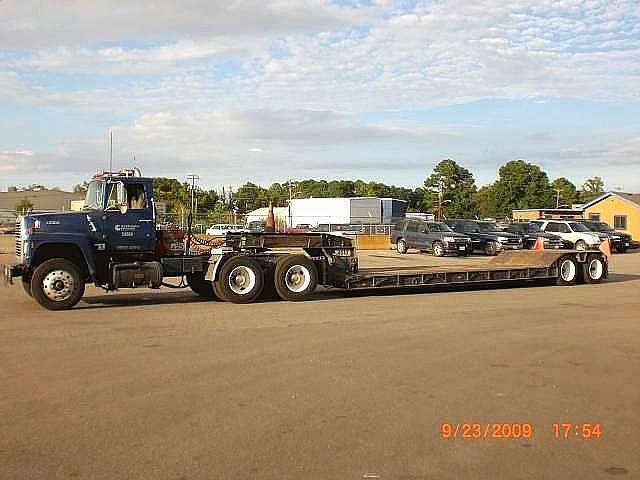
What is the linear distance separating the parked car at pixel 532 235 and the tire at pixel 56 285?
951 inches

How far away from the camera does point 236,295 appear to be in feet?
51.1

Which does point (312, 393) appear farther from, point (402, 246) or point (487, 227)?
point (487, 227)

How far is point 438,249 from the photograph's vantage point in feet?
109

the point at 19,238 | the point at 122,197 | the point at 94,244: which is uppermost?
the point at 122,197

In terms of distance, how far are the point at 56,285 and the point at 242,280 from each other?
12.1 ft

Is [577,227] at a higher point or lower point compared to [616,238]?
higher

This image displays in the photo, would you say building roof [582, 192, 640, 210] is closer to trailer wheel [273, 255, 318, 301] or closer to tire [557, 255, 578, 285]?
tire [557, 255, 578, 285]

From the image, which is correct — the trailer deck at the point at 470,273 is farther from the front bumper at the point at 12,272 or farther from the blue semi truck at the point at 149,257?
the front bumper at the point at 12,272

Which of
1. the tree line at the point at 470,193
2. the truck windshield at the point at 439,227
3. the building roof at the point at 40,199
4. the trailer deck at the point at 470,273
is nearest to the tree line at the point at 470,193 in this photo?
the tree line at the point at 470,193

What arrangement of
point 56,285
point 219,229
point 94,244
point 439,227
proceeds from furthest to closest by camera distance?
point 219,229, point 439,227, point 94,244, point 56,285

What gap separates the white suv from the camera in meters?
35.7

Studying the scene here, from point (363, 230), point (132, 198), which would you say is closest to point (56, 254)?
point (132, 198)

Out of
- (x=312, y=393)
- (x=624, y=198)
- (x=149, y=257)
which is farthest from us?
(x=624, y=198)

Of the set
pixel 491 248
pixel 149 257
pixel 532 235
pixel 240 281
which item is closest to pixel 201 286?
pixel 240 281
